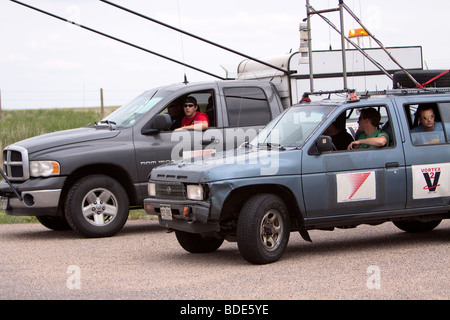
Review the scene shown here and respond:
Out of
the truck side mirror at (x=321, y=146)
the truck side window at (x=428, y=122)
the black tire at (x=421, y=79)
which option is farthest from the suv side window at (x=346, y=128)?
the black tire at (x=421, y=79)

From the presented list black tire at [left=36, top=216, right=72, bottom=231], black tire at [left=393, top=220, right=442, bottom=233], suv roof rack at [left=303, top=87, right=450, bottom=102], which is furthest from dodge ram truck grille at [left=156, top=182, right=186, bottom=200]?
black tire at [left=36, top=216, right=72, bottom=231]

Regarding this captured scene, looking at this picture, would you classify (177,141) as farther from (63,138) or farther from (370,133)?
(370,133)

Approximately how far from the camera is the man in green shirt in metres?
9.63

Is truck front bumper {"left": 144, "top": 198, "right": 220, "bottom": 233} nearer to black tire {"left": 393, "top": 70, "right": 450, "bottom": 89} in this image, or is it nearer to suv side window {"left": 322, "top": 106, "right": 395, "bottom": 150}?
suv side window {"left": 322, "top": 106, "right": 395, "bottom": 150}

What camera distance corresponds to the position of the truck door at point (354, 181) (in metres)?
9.01

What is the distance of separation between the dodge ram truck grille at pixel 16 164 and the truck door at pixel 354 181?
422 centimetres

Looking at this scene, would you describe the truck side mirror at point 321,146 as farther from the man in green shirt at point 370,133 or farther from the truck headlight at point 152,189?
the truck headlight at point 152,189

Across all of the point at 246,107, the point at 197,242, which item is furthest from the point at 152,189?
the point at 246,107

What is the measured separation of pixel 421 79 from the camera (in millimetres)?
11547

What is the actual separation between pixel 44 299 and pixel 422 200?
4.61m

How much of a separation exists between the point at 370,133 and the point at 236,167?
2.13 meters

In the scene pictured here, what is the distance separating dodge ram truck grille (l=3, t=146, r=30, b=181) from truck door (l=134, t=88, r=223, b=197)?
153 centimetres
